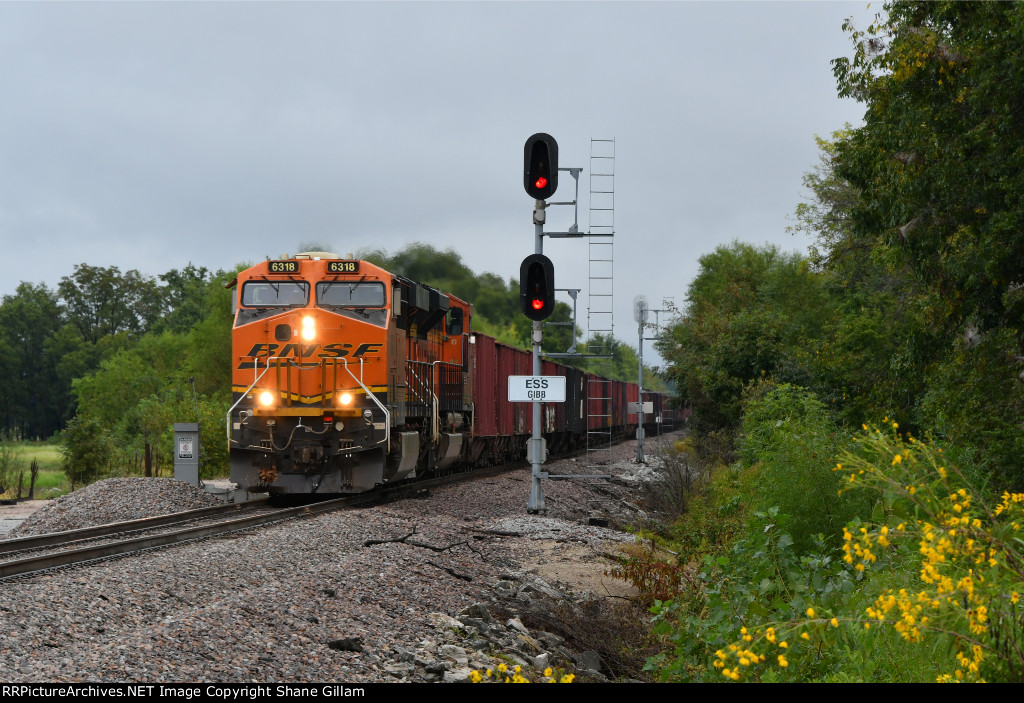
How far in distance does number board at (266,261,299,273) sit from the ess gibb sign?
436cm

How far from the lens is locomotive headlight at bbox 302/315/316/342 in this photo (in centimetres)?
1617

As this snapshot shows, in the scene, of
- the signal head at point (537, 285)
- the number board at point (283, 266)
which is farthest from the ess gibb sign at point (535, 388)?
the number board at point (283, 266)

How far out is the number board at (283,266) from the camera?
16.8m

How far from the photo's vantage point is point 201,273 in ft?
346

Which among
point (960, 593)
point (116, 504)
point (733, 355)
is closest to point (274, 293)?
point (116, 504)

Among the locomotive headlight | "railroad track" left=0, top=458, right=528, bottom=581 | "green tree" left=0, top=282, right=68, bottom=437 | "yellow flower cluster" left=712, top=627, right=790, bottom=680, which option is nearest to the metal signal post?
"railroad track" left=0, top=458, right=528, bottom=581

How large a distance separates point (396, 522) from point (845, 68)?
9612 millimetres

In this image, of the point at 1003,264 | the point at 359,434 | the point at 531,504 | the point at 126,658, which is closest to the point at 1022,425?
the point at 1003,264

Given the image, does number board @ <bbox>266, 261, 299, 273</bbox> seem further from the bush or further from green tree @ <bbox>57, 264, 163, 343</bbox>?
green tree @ <bbox>57, 264, 163, 343</bbox>

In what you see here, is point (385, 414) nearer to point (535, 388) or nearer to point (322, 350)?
point (322, 350)

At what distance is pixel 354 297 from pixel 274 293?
54.4 inches

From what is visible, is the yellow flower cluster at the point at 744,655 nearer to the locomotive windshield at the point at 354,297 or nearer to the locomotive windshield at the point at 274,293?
the locomotive windshield at the point at 354,297

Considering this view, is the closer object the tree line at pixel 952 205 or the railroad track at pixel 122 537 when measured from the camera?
the railroad track at pixel 122 537

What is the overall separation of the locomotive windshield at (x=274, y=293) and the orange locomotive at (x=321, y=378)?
17mm
